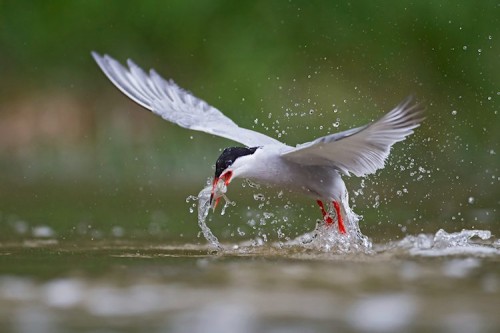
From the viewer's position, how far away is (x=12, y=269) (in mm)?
7301

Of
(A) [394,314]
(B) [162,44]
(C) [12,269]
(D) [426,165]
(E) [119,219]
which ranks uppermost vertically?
(B) [162,44]

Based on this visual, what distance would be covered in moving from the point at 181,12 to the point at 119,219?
13.5 feet

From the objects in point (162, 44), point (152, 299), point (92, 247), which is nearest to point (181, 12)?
point (162, 44)

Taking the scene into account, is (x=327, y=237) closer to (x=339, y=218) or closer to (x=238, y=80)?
(x=339, y=218)

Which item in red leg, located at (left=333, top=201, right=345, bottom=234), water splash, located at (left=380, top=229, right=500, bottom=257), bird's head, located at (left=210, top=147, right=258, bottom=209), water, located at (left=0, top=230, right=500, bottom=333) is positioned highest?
bird's head, located at (left=210, top=147, right=258, bottom=209)

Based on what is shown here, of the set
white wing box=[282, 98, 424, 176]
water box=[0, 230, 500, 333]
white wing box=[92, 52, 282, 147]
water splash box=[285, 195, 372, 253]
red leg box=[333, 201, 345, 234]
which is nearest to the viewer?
water box=[0, 230, 500, 333]

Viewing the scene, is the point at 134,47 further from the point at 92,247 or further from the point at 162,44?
the point at 92,247

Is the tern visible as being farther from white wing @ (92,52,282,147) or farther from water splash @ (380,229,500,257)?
water splash @ (380,229,500,257)

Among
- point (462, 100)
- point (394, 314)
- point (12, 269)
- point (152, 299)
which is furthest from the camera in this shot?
point (462, 100)

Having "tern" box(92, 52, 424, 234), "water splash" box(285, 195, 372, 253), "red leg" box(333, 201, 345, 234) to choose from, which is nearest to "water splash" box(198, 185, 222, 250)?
"tern" box(92, 52, 424, 234)

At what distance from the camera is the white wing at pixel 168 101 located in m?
8.89

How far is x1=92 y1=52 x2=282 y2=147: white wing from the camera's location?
8.89 m

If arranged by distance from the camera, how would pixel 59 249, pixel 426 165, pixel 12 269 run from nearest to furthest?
→ pixel 12 269, pixel 59 249, pixel 426 165

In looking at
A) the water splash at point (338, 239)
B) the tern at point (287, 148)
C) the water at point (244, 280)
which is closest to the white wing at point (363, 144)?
the tern at point (287, 148)
